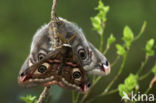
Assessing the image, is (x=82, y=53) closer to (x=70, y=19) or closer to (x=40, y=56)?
(x=40, y=56)

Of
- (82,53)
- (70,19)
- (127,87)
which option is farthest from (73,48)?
(70,19)

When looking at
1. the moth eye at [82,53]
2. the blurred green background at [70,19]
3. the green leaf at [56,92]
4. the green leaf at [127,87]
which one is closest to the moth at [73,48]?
the moth eye at [82,53]

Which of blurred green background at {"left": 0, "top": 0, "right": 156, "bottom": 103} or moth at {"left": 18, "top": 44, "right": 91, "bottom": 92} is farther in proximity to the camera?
blurred green background at {"left": 0, "top": 0, "right": 156, "bottom": 103}

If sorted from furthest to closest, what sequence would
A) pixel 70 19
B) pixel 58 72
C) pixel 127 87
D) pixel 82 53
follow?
pixel 70 19 → pixel 127 87 → pixel 82 53 → pixel 58 72

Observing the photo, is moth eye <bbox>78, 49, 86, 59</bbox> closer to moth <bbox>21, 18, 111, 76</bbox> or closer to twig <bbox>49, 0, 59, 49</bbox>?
moth <bbox>21, 18, 111, 76</bbox>

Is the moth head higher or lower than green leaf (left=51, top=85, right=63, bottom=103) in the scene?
lower

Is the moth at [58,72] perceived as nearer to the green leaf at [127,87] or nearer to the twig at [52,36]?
the twig at [52,36]

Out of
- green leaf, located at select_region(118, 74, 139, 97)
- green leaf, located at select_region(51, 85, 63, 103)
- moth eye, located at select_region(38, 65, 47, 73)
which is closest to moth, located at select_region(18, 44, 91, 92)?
moth eye, located at select_region(38, 65, 47, 73)
